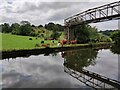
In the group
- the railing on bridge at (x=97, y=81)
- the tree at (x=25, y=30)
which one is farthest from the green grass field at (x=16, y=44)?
the tree at (x=25, y=30)

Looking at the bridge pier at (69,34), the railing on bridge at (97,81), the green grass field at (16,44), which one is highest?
the bridge pier at (69,34)

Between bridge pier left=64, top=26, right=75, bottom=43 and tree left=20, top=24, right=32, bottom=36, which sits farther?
tree left=20, top=24, right=32, bottom=36

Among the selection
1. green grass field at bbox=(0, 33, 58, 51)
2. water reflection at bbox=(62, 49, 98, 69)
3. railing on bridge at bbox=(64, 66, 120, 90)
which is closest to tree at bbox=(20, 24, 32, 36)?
green grass field at bbox=(0, 33, 58, 51)

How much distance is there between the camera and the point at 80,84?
1628 cm

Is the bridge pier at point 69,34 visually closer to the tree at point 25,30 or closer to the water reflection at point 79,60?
the tree at point 25,30

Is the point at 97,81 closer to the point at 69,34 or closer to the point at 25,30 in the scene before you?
the point at 69,34

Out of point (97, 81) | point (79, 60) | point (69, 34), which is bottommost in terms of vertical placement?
point (97, 81)

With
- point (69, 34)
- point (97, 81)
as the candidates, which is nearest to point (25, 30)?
point (69, 34)

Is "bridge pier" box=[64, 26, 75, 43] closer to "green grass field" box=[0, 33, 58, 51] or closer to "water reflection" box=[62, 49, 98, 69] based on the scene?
"green grass field" box=[0, 33, 58, 51]

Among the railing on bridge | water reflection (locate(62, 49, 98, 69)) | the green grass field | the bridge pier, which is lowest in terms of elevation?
the railing on bridge

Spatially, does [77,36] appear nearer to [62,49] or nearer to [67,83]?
[62,49]

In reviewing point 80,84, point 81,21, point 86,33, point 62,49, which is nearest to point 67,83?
point 80,84

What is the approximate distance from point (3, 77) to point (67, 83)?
18.5ft

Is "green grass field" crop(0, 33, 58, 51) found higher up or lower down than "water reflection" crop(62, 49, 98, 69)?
higher up
